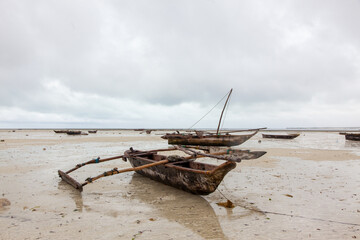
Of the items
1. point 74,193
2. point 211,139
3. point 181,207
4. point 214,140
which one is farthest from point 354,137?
point 74,193

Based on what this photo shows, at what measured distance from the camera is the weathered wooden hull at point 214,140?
21327mm

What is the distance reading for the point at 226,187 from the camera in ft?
23.6

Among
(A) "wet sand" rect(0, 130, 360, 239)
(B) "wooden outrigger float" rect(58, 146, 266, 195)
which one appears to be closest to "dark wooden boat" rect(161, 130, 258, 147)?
(A) "wet sand" rect(0, 130, 360, 239)

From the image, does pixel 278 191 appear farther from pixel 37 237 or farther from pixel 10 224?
pixel 10 224

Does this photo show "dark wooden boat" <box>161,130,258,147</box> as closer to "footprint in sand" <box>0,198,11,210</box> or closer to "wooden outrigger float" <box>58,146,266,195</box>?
"wooden outrigger float" <box>58,146,266,195</box>

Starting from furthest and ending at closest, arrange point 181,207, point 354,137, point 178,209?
point 354,137
point 181,207
point 178,209

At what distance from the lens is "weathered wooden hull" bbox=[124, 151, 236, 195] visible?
5.37m

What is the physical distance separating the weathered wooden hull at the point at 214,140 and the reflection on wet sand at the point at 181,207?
1515 cm

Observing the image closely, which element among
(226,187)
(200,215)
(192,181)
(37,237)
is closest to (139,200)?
(192,181)

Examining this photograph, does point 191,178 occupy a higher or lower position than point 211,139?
lower

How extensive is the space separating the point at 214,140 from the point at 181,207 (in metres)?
17.6

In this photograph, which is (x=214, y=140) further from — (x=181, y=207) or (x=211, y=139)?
(x=181, y=207)

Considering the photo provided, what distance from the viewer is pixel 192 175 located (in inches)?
233

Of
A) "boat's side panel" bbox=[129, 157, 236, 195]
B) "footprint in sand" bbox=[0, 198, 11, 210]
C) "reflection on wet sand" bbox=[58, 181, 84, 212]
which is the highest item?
"boat's side panel" bbox=[129, 157, 236, 195]
